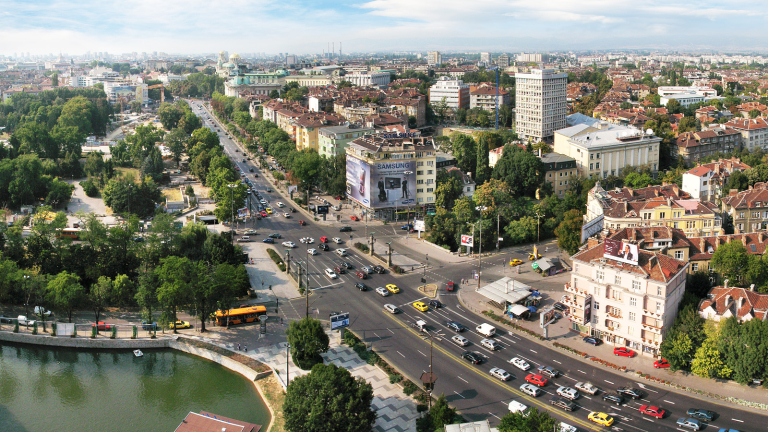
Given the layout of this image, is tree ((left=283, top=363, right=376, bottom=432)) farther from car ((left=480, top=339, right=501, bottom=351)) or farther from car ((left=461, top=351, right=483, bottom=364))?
car ((left=480, top=339, right=501, bottom=351))

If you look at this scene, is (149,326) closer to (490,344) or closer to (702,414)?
(490,344)

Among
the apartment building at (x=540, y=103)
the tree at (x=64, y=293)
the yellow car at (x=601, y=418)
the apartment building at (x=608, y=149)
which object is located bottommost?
the yellow car at (x=601, y=418)

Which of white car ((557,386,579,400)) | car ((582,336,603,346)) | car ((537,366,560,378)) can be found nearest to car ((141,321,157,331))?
car ((537,366,560,378))

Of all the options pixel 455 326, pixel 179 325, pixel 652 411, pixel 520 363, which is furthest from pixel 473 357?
pixel 179 325

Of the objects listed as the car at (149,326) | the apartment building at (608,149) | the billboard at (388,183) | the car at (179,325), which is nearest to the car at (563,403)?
the car at (179,325)

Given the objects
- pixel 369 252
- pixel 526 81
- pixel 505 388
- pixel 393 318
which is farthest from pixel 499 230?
pixel 526 81

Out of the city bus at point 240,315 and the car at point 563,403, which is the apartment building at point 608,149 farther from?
the car at point 563,403

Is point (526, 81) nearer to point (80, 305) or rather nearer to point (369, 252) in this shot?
point (369, 252)
